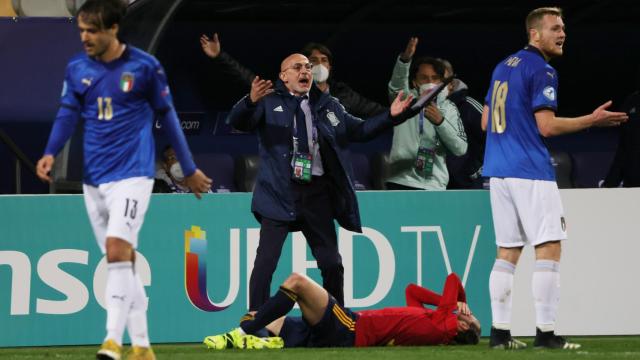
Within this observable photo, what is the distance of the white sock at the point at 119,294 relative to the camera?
7.59 meters

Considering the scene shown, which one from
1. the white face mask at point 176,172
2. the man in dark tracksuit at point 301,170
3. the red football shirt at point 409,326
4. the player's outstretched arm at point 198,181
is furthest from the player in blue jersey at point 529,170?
the white face mask at point 176,172

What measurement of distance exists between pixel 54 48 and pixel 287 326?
3766 millimetres

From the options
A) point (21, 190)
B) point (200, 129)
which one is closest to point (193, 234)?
point (21, 190)

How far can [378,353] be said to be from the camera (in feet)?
30.2

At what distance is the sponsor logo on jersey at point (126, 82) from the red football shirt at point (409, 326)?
2838 mm

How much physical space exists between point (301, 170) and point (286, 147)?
19 cm

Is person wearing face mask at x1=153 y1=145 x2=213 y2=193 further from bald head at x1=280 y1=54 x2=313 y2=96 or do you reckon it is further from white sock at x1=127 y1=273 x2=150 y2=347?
white sock at x1=127 y1=273 x2=150 y2=347

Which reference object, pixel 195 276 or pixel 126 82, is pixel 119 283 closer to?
pixel 126 82

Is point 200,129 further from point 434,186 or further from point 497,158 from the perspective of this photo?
point 497,158

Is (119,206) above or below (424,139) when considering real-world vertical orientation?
below

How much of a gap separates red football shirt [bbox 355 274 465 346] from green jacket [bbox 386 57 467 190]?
2173 millimetres

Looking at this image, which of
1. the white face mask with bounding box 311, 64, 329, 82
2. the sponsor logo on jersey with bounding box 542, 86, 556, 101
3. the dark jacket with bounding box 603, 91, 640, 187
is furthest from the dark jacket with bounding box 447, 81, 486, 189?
the sponsor logo on jersey with bounding box 542, 86, 556, 101

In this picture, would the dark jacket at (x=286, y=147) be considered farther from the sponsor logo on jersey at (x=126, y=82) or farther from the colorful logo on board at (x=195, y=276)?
the sponsor logo on jersey at (x=126, y=82)

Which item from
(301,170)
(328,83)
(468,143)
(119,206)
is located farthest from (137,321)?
(468,143)
